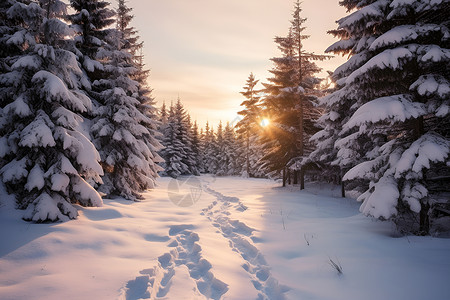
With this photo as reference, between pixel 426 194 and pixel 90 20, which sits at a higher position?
pixel 90 20

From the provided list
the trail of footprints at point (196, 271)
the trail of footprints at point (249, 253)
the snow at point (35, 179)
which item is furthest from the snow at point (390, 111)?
the snow at point (35, 179)

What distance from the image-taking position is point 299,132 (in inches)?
742

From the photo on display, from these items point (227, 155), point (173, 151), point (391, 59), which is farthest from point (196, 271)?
point (227, 155)

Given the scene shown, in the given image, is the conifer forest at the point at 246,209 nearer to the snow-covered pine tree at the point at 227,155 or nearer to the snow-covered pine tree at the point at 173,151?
the snow-covered pine tree at the point at 173,151

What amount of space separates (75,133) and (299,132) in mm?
15804

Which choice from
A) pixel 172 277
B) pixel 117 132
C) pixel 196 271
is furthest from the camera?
pixel 117 132

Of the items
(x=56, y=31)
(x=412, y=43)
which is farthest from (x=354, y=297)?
(x=56, y=31)

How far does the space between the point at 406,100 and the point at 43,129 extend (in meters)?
10.7

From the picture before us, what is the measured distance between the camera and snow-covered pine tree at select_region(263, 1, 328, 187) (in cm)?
1823

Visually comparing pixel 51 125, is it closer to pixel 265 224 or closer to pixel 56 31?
pixel 56 31

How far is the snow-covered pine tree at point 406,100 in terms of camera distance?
5887mm

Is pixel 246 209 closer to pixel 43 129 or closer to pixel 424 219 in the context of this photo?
pixel 424 219

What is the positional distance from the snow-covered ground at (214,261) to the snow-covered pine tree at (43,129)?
793 mm

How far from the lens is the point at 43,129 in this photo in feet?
22.7
